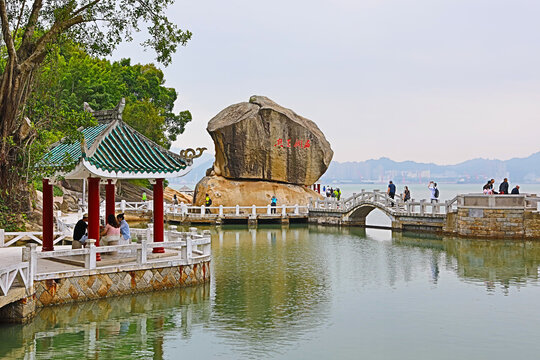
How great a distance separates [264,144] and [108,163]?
78.0 feet

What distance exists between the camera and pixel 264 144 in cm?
3734

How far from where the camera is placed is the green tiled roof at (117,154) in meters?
13.8

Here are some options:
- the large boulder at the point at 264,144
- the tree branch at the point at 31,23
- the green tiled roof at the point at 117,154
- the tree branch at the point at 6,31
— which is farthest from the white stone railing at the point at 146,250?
the large boulder at the point at 264,144

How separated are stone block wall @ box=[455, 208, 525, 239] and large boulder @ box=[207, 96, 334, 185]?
14.1 metres

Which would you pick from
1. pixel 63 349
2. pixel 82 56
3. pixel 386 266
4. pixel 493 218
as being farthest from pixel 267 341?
pixel 82 56

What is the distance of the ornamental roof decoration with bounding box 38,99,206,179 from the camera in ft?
44.7

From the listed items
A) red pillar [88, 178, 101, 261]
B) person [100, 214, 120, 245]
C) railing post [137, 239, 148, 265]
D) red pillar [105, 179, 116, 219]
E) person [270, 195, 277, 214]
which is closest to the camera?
railing post [137, 239, 148, 265]

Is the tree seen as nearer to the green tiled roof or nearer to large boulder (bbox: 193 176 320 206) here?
the green tiled roof

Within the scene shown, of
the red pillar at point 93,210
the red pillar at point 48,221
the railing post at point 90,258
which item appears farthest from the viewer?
the red pillar at point 48,221

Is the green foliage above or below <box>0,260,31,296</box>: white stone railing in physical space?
above

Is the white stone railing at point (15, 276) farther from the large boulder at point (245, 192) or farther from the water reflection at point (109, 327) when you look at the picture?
the large boulder at point (245, 192)

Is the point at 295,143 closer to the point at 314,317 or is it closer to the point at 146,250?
the point at 146,250

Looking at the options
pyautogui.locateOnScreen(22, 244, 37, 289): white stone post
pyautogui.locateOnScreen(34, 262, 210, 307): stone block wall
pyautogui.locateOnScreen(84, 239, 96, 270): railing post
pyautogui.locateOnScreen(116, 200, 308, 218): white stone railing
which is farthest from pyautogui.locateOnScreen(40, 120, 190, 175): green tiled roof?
pyautogui.locateOnScreen(116, 200, 308, 218): white stone railing

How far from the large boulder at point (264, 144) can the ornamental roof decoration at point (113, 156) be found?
68.3 feet
